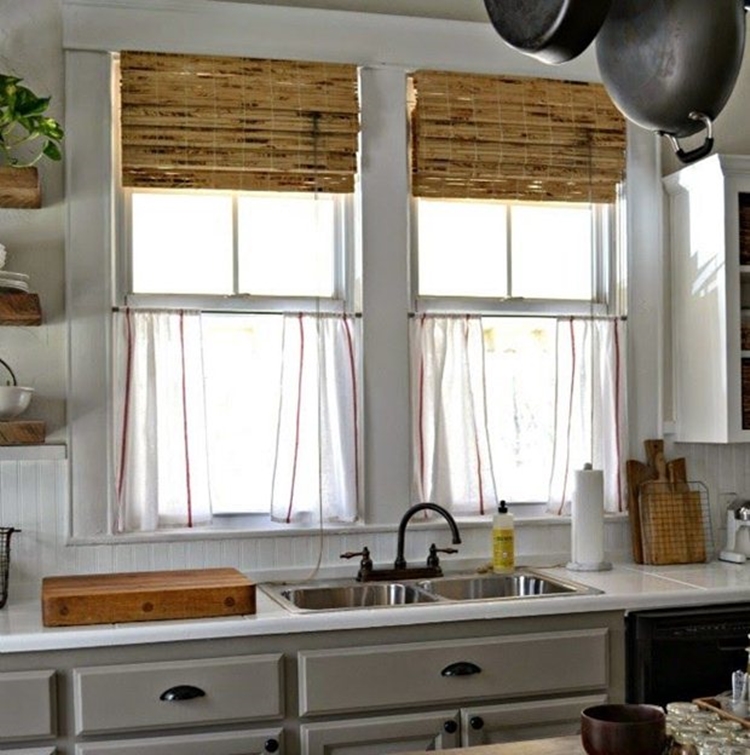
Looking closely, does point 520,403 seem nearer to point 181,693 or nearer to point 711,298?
point 711,298

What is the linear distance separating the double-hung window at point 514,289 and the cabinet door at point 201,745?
1.12m

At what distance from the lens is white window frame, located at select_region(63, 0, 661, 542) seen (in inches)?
143

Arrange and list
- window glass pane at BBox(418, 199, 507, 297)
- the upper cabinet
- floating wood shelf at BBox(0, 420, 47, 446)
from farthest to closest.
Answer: window glass pane at BBox(418, 199, 507, 297) → the upper cabinet → floating wood shelf at BBox(0, 420, 47, 446)

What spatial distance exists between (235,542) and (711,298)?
1.77m

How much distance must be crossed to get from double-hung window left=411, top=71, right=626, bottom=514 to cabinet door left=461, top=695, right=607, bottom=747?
819 mm

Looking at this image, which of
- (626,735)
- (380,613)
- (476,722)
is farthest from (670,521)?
(626,735)

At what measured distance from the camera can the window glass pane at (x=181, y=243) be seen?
12.4 feet

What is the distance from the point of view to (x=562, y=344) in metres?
4.10

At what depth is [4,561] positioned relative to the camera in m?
3.36

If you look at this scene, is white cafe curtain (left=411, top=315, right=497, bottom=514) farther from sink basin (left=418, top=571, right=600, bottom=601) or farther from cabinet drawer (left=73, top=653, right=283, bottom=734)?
cabinet drawer (left=73, top=653, right=283, bottom=734)

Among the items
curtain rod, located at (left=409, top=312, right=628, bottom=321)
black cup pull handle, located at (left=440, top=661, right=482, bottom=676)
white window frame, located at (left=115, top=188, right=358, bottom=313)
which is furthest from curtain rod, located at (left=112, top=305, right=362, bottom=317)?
black cup pull handle, located at (left=440, top=661, right=482, bottom=676)

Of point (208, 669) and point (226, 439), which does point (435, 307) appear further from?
point (208, 669)

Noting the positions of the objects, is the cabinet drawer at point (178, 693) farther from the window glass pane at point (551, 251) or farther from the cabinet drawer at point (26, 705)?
the window glass pane at point (551, 251)

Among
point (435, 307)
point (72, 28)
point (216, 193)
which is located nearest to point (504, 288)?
point (435, 307)
